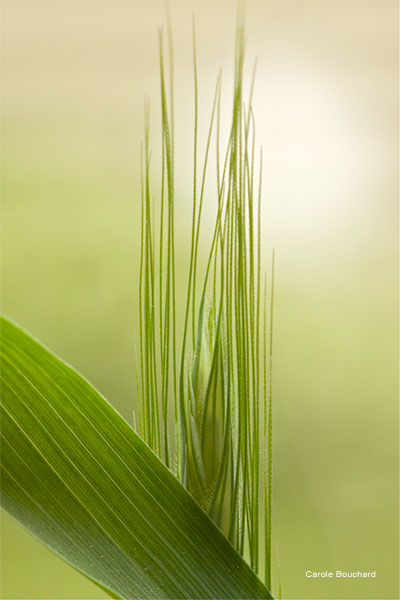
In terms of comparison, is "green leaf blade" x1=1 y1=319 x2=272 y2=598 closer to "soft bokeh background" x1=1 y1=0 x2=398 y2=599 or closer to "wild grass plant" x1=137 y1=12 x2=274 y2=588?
"wild grass plant" x1=137 y1=12 x2=274 y2=588

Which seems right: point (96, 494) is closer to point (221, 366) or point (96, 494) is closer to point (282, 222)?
point (221, 366)

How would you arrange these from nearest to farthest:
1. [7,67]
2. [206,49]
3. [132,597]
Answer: [132,597] → [206,49] → [7,67]

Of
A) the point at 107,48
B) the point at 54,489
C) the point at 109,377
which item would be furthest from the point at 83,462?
Answer: the point at 107,48

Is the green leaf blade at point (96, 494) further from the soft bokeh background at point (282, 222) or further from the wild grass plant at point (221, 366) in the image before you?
the soft bokeh background at point (282, 222)

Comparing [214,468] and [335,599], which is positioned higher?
[214,468]

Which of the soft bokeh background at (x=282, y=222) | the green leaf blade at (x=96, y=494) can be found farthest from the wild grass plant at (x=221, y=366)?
the soft bokeh background at (x=282, y=222)

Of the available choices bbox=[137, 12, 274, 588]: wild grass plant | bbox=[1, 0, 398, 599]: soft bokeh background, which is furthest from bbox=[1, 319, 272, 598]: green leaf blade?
bbox=[1, 0, 398, 599]: soft bokeh background

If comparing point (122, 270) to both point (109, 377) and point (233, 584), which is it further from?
point (233, 584)
